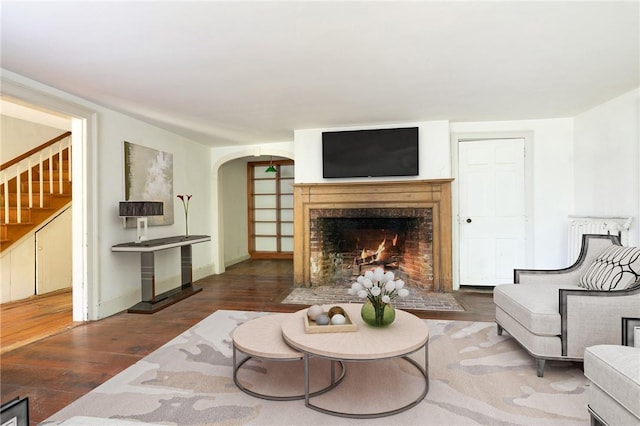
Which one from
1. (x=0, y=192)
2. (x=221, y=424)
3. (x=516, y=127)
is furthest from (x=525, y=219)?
(x=0, y=192)

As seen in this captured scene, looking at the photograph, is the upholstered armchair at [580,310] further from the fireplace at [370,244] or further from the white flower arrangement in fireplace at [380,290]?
the fireplace at [370,244]

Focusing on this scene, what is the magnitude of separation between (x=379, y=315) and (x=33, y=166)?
5594 mm

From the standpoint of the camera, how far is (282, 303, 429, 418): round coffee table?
6.07 feet

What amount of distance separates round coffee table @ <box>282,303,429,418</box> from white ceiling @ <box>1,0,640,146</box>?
6.48 feet

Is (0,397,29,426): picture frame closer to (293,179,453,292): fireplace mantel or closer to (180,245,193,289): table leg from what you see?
(180,245,193,289): table leg

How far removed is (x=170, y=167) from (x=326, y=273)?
2.85 meters

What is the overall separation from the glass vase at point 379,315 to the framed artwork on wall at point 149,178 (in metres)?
3.34

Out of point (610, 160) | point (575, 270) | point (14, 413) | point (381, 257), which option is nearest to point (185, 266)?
point (381, 257)

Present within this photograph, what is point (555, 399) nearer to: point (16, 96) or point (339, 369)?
point (339, 369)

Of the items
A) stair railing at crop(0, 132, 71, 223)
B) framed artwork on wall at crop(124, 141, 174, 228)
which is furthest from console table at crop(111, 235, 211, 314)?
stair railing at crop(0, 132, 71, 223)

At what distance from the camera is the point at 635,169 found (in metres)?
3.42

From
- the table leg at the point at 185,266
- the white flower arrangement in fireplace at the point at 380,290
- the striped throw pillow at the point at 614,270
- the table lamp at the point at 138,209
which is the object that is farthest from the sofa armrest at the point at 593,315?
the table leg at the point at 185,266

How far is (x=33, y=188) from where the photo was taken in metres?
4.98

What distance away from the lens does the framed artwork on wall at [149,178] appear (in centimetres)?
414
